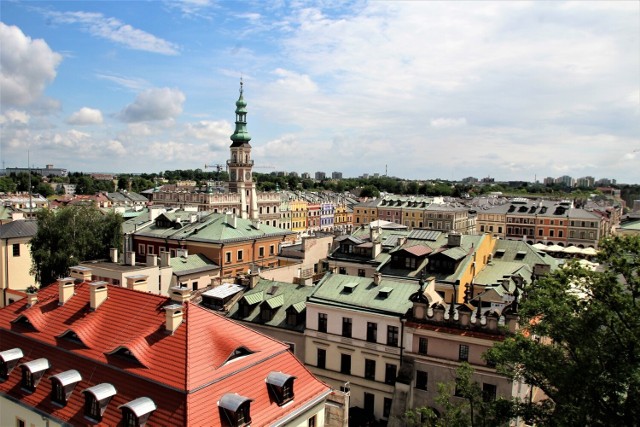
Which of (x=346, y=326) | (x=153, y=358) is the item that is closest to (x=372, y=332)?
(x=346, y=326)

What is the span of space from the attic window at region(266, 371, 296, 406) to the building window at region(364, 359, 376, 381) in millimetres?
11191

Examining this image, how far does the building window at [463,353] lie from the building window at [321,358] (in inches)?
351

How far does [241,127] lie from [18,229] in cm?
6131

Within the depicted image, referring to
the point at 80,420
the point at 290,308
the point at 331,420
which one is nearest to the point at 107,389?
the point at 80,420

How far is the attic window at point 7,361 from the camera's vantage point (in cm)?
2180

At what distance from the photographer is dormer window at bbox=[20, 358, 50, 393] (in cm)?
2056

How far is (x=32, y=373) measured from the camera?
20.5 metres

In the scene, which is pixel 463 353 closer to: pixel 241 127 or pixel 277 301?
pixel 277 301

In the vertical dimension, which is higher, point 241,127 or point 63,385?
point 241,127

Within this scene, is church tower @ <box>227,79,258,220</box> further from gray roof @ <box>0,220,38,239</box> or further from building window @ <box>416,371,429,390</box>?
building window @ <box>416,371,429,390</box>

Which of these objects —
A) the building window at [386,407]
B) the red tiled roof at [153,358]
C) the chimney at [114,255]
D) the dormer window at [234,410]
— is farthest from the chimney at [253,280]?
the dormer window at [234,410]

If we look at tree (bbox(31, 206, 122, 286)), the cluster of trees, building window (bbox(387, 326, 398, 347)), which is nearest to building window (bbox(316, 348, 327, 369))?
building window (bbox(387, 326, 398, 347))

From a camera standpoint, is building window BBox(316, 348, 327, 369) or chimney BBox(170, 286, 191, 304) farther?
building window BBox(316, 348, 327, 369)

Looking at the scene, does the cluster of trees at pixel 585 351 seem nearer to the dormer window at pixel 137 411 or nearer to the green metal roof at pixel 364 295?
the dormer window at pixel 137 411
